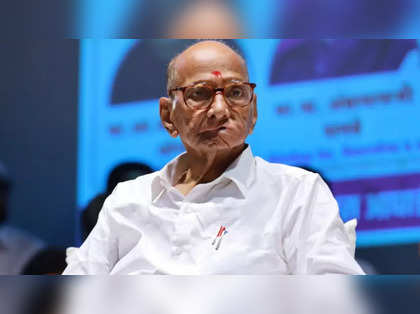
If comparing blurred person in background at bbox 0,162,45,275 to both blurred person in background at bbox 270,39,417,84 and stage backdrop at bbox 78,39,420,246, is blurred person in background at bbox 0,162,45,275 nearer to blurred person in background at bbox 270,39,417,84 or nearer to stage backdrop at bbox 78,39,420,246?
stage backdrop at bbox 78,39,420,246

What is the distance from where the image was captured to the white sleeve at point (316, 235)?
1097 millimetres

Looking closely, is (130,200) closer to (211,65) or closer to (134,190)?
(134,190)

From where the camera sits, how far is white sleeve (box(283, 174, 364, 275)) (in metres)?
1.10

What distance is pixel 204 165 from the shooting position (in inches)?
56.2

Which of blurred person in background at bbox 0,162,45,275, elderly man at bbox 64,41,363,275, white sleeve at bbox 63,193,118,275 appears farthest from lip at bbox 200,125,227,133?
blurred person in background at bbox 0,162,45,275

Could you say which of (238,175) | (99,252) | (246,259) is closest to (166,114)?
(238,175)

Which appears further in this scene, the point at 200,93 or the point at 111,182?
the point at 111,182

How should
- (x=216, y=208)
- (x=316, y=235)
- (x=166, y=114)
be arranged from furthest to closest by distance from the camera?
(x=166, y=114), (x=216, y=208), (x=316, y=235)

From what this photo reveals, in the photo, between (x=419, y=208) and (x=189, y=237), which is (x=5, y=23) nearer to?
(x=189, y=237)

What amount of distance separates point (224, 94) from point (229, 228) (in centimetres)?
34

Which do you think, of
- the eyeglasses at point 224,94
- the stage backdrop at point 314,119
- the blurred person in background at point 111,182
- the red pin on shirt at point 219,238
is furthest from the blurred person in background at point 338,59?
the red pin on shirt at point 219,238

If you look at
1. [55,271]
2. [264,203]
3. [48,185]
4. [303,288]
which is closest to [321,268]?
[264,203]

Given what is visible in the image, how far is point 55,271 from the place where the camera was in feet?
6.13

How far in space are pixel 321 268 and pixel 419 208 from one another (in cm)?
135
